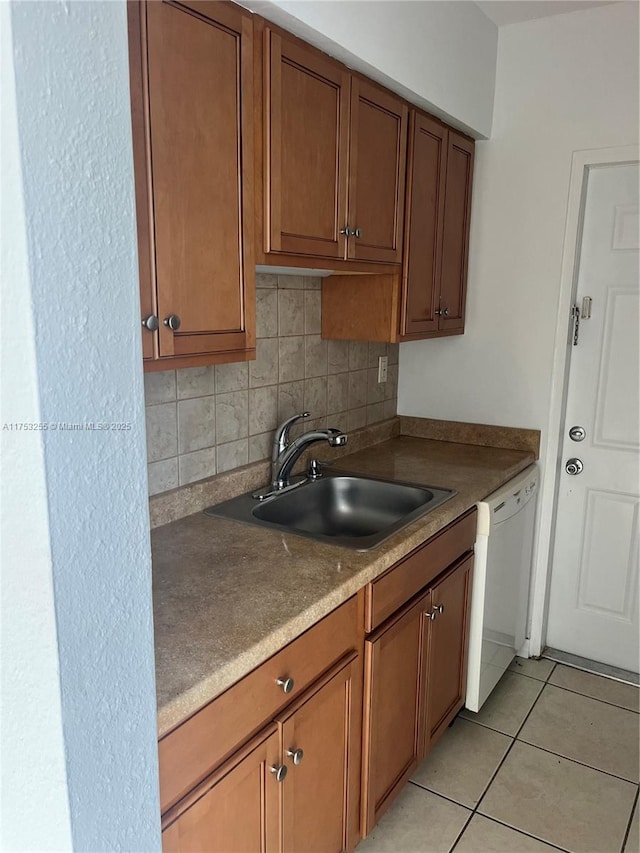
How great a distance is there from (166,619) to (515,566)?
1.66 meters

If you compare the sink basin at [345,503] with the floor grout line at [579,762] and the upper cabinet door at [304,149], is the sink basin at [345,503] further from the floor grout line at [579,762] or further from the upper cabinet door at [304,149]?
the floor grout line at [579,762]

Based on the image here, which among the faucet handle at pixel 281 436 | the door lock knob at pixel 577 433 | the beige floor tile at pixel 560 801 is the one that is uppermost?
the faucet handle at pixel 281 436

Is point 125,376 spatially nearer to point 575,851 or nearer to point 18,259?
point 18,259

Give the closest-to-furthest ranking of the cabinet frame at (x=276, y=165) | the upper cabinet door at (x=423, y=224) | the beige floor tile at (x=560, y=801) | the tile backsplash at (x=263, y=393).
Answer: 1. the cabinet frame at (x=276, y=165)
2. the tile backsplash at (x=263, y=393)
3. the beige floor tile at (x=560, y=801)
4. the upper cabinet door at (x=423, y=224)

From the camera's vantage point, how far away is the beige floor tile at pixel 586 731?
7.33 feet

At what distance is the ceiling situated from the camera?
91.0 inches

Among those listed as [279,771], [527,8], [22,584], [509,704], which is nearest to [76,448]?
[22,584]

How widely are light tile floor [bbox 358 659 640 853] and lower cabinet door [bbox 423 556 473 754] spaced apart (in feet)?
0.49

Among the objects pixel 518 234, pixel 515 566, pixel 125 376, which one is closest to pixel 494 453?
pixel 515 566

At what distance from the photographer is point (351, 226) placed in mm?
1889

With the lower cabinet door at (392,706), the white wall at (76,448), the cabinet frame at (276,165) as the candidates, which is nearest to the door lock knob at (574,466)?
the lower cabinet door at (392,706)

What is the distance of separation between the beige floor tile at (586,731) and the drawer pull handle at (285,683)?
1402mm

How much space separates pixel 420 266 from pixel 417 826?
70.9 inches

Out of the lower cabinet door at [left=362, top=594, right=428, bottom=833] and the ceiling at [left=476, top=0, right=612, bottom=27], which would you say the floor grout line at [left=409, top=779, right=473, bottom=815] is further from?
the ceiling at [left=476, top=0, right=612, bottom=27]
